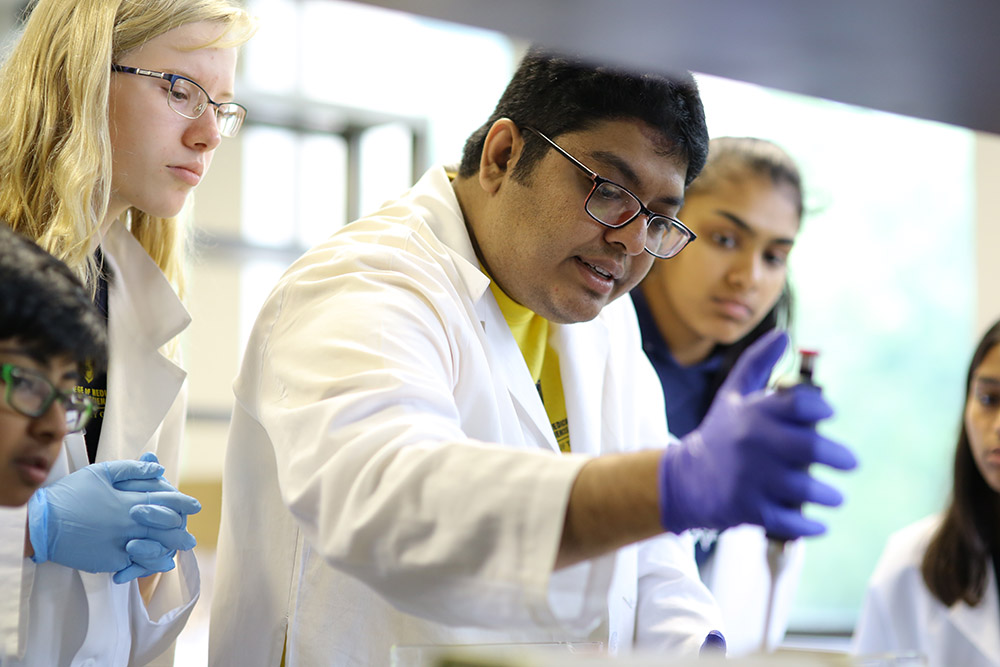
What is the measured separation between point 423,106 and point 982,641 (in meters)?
3.16

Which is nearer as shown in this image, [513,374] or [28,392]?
[28,392]

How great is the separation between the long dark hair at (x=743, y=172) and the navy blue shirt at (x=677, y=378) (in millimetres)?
20

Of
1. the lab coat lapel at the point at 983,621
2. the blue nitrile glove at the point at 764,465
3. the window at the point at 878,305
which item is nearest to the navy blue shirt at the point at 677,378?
the lab coat lapel at the point at 983,621

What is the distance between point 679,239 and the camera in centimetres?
123

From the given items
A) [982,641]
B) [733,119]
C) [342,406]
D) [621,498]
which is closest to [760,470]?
[621,498]

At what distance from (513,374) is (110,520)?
1.61 ft

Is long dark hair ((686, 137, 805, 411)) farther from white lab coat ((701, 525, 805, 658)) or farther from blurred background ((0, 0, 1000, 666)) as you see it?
blurred background ((0, 0, 1000, 666))

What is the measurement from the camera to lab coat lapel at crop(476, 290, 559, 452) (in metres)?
1.20

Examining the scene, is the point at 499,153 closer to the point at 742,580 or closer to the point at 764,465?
the point at 764,465

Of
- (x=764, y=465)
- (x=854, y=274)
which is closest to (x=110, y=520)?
(x=764, y=465)

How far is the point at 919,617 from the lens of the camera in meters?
2.07

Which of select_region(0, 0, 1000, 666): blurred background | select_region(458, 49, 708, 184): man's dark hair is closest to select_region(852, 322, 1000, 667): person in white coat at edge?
select_region(0, 0, 1000, 666): blurred background

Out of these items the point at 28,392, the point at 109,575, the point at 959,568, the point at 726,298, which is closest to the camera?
the point at 28,392

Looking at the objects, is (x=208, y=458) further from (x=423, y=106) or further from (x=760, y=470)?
(x=760, y=470)
